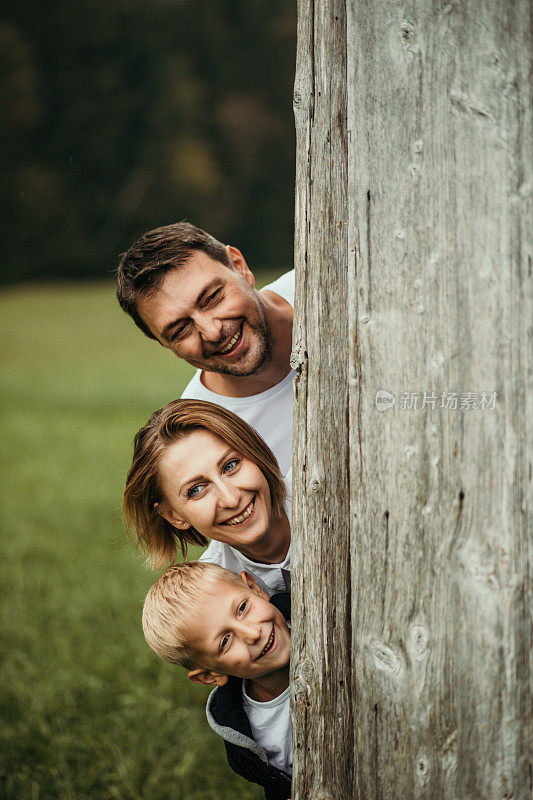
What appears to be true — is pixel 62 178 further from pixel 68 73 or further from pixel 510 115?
pixel 510 115

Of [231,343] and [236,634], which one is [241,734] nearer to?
[236,634]

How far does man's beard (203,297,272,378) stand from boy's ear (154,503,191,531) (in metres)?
0.54

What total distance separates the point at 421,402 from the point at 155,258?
1.29 metres

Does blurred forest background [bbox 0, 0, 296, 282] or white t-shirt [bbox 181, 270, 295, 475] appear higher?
blurred forest background [bbox 0, 0, 296, 282]

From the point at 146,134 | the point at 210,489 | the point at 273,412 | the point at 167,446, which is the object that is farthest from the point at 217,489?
the point at 146,134

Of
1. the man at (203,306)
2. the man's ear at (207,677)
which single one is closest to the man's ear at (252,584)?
the man's ear at (207,677)

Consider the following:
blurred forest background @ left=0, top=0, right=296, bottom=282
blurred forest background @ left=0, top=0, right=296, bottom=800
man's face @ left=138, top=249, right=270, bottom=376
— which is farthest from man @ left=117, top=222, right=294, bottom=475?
blurred forest background @ left=0, top=0, right=296, bottom=282

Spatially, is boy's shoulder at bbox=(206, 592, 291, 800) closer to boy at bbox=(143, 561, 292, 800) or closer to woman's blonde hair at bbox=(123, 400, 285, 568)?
boy at bbox=(143, 561, 292, 800)

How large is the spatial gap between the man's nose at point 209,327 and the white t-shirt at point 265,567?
0.51 meters

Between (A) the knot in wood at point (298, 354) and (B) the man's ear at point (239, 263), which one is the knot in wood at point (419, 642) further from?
(B) the man's ear at point (239, 263)

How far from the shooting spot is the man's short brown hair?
2.29m

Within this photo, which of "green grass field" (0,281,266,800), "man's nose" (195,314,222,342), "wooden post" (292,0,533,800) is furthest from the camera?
"green grass field" (0,281,266,800)

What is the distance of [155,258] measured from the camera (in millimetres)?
2312

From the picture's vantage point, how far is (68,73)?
65.0 feet
